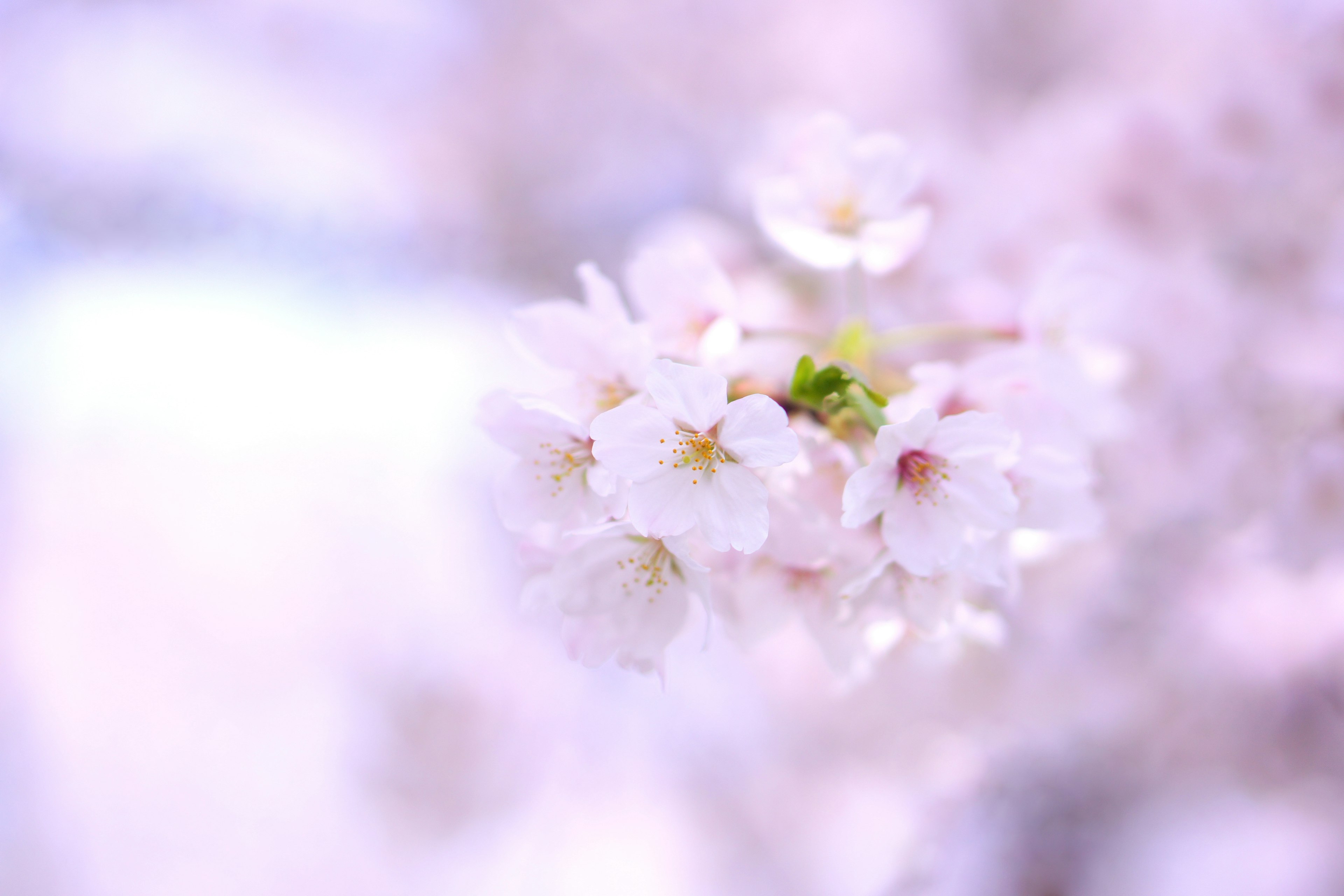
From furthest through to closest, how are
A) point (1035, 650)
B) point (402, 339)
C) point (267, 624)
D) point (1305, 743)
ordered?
point (267, 624)
point (402, 339)
point (1035, 650)
point (1305, 743)

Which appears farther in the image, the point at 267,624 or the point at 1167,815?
the point at 267,624

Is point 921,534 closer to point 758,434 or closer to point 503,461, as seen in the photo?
point 758,434

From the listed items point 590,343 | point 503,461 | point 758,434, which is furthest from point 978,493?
point 503,461

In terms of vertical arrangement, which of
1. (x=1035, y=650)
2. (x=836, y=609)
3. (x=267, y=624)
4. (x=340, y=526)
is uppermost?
(x=340, y=526)

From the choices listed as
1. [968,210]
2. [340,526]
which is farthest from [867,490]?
[340,526]

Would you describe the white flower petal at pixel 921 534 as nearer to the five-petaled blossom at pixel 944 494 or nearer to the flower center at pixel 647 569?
Answer: the five-petaled blossom at pixel 944 494

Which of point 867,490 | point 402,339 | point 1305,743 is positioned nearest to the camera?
point 867,490

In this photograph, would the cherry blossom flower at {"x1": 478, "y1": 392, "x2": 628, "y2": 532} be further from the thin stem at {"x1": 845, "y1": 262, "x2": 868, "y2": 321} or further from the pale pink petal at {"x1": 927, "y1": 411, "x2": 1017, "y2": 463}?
the thin stem at {"x1": 845, "y1": 262, "x2": 868, "y2": 321}

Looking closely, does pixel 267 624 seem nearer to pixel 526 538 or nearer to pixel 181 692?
pixel 181 692

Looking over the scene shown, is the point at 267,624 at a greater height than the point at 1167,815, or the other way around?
the point at 267,624
